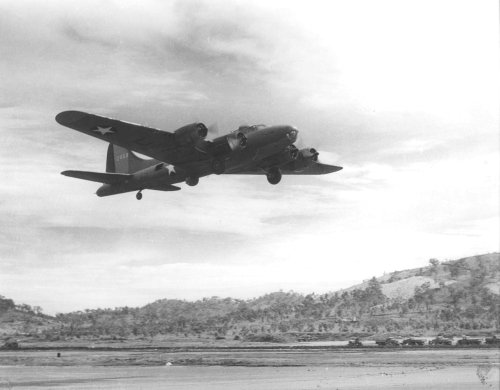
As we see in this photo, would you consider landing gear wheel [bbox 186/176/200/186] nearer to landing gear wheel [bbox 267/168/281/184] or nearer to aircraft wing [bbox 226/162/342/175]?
aircraft wing [bbox 226/162/342/175]

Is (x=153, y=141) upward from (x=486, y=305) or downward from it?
upward

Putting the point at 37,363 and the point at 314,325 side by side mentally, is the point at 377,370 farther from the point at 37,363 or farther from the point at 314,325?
the point at 314,325

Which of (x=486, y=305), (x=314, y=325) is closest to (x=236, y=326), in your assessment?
(x=314, y=325)

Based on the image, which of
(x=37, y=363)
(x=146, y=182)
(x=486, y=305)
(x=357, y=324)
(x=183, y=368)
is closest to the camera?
(x=146, y=182)

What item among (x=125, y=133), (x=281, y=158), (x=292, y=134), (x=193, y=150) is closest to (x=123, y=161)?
(x=125, y=133)

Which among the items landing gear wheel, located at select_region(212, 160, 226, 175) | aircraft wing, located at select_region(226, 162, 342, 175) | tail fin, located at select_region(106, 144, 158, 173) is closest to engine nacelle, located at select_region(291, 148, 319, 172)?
aircraft wing, located at select_region(226, 162, 342, 175)

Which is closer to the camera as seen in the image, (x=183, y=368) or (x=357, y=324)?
(x=183, y=368)

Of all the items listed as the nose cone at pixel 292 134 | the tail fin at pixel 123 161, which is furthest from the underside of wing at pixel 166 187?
the nose cone at pixel 292 134
